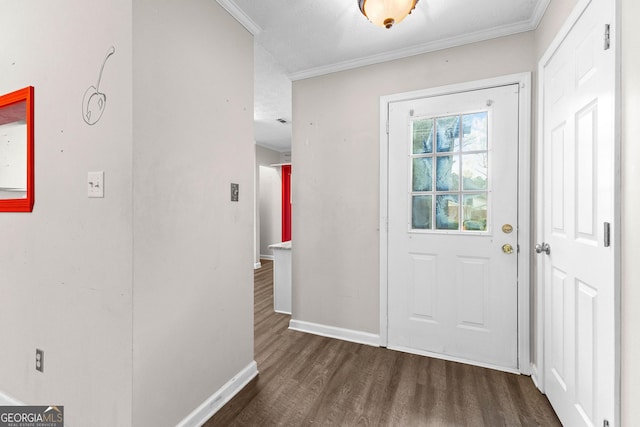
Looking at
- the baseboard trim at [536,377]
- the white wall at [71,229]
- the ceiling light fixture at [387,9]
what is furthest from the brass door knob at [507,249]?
the white wall at [71,229]

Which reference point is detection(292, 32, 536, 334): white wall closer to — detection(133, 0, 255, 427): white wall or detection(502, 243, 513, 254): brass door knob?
detection(133, 0, 255, 427): white wall

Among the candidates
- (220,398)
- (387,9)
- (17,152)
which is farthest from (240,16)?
(220,398)

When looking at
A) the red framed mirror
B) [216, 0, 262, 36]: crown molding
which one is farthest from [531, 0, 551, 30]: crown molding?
the red framed mirror

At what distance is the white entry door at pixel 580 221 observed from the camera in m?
1.09

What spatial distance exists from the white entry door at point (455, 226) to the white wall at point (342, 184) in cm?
17

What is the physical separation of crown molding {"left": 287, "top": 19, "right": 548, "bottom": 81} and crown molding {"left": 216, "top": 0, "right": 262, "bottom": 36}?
700 millimetres

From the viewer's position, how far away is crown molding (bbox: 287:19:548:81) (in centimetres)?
195

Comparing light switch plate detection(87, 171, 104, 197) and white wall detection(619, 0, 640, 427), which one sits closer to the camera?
white wall detection(619, 0, 640, 427)

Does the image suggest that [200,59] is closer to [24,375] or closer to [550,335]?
[24,375]

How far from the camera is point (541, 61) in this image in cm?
179

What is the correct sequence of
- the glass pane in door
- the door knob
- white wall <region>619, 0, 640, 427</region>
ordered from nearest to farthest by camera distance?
white wall <region>619, 0, 640, 427</region>, the door knob, the glass pane in door

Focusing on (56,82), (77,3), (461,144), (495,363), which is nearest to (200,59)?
(77,3)

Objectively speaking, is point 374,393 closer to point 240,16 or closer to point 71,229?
point 71,229

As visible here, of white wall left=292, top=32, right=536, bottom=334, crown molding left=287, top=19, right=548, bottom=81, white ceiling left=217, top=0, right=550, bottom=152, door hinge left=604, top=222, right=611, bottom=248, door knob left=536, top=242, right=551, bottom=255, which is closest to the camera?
door hinge left=604, top=222, right=611, bottom=248
